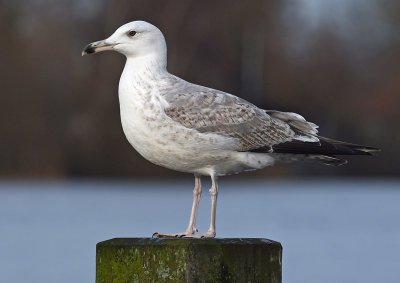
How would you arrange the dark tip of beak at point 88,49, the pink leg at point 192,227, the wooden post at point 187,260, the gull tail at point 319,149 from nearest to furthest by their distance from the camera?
the wooden post at point 187,260 → the pink leg at point 192,227 → the dark tip of beak at point 88,49 → the gull tail at point 319,149

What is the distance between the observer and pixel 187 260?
5.30 m

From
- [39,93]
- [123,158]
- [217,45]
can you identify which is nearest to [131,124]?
[123,158]

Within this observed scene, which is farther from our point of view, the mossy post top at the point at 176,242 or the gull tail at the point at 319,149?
the gull tail at the point at 319,149

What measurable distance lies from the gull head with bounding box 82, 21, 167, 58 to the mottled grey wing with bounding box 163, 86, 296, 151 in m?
0.43

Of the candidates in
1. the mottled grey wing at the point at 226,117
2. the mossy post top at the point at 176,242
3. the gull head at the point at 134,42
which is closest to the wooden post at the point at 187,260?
the mossy post top at the point at 176,242

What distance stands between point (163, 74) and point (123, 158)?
19.3m

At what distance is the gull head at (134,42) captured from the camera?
684 centimetres

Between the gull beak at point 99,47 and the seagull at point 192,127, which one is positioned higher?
the gull beak at point 99,47

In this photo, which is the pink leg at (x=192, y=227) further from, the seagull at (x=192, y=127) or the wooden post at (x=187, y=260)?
the wooden post at (x=187, y=260)

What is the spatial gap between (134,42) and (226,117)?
87 centimetres

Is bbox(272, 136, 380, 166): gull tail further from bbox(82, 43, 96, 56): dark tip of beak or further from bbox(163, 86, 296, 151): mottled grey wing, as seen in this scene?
bbox(82, 43, 96, 56): dark tip of beak

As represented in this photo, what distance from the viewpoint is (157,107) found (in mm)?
6566

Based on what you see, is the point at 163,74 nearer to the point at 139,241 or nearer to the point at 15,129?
the point at 139,241

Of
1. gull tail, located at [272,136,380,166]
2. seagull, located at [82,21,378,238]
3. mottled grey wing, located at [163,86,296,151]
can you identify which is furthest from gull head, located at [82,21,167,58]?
gull tail, located at [272,136,380,166]
